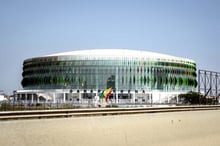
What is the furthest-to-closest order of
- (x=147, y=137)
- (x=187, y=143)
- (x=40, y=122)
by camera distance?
(x=187, y=143), (x=147, y=137), (x=40, y=122)

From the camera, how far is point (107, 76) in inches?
4899

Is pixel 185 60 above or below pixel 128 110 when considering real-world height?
above

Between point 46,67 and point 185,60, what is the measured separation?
5109cm

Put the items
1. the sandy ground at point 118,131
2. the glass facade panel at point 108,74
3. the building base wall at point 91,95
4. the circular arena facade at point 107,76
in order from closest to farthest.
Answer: the sandy ground at point 118,131
the building base wall at point 91,95
the circular arena facade at point 107,76
the glass facade panel at point 108,74

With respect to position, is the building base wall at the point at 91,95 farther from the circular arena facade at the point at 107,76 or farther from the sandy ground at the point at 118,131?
the sandy ground at the point at 118,131

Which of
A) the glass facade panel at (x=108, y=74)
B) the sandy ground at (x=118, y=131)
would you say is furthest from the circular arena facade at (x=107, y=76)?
the sandy ground at (x=118, y=131)

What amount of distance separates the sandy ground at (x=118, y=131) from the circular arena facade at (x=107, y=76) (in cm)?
9319

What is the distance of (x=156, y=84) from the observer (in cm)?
12825

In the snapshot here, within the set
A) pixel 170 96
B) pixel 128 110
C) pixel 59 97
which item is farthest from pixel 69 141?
pixel 170 96

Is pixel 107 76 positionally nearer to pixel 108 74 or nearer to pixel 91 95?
pixel 108 74

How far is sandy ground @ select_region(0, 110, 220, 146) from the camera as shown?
567 inches

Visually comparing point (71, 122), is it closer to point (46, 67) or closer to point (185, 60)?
point (46, 67)

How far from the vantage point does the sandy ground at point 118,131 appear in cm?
1441

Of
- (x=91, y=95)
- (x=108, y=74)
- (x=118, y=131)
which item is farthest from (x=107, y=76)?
(x=118, y=131)
